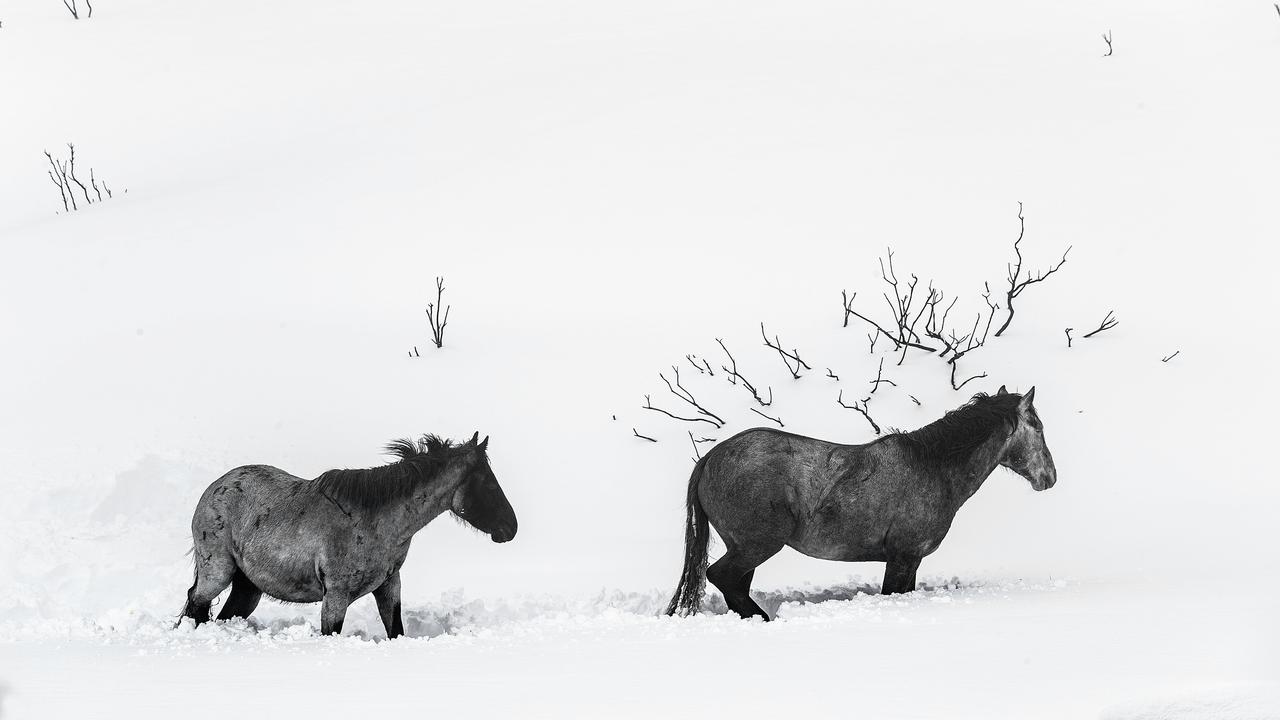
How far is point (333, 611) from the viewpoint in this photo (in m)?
7.88

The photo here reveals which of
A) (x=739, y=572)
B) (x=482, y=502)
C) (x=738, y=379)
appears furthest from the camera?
(x=738, y=379)

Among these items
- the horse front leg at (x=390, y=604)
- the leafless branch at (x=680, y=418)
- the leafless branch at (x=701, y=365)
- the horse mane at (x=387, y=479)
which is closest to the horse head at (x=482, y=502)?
the horse mane at (x=387, y=479)

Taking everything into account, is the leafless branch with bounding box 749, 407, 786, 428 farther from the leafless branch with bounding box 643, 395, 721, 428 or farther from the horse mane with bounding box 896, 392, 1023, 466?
the horse mane with bounding box 896, 392, 1023, 466

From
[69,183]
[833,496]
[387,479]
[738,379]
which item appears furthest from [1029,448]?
[69,183]

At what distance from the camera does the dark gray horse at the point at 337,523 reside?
7.94 metres

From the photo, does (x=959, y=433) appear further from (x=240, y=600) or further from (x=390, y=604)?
(x=240, y=600)

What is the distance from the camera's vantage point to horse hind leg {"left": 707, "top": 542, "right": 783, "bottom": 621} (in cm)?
836

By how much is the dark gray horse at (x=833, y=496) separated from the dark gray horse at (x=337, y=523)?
1.35 metres

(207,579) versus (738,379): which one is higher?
(738,379)

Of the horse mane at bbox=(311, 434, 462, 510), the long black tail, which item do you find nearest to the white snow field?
the long black tail

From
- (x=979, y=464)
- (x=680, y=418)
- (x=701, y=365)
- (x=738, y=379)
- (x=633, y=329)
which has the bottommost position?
(x=979, y=464)

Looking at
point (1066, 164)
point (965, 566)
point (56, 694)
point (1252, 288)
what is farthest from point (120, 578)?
point (1066, 164)

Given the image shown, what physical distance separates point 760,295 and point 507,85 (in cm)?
897

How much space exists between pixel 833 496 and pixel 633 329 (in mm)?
5902
